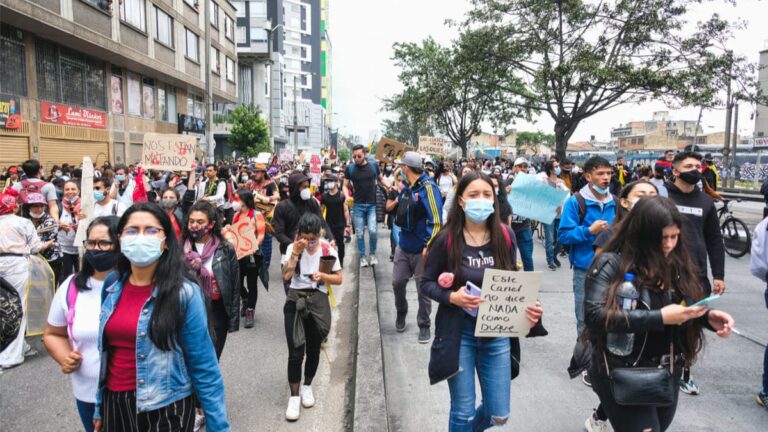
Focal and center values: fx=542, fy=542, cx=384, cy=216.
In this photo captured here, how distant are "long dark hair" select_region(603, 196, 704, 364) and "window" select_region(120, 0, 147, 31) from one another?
25.7 meters

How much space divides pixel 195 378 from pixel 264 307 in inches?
199

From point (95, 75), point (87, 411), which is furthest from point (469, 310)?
point (95, 75)

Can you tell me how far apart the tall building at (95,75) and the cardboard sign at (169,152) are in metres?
9.16

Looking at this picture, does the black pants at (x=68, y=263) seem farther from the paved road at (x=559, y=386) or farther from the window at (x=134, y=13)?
the window at (x=134, y=13)

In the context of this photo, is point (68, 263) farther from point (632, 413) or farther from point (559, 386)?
point (632, 413)

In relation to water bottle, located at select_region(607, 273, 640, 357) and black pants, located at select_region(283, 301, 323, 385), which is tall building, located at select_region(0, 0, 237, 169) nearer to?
black pants, located at select_region(283, 301, 323, 385)

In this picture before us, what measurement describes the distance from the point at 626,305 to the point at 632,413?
1.66 ft

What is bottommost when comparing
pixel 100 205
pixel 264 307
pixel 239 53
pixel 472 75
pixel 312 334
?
pixel 264 307

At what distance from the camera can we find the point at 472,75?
19594 mm

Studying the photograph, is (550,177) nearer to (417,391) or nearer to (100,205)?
(417,391)

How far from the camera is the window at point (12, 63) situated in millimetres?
16812

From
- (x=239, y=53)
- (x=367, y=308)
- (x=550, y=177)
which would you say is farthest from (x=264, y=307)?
(x=239, y=53)

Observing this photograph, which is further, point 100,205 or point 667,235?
point 100,205

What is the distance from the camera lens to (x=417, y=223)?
19.1ft
